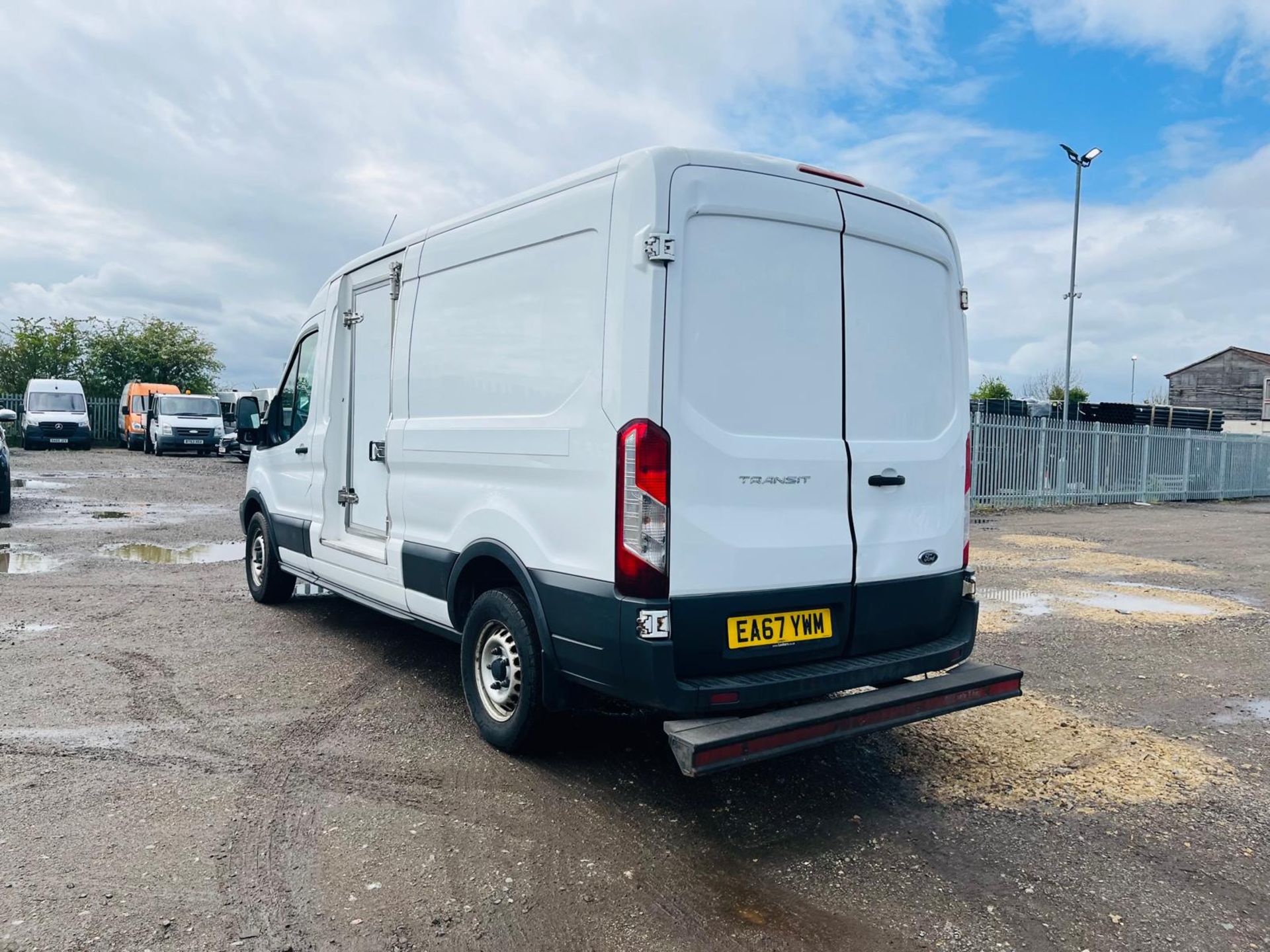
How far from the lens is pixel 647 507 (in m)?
3.63

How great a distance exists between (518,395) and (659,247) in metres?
1.06

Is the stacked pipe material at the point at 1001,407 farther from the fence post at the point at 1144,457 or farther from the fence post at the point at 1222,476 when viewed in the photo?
the fence post at the point at 1222,476

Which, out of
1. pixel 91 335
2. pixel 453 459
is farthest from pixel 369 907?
pixel 91 335

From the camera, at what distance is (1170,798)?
13.9ft

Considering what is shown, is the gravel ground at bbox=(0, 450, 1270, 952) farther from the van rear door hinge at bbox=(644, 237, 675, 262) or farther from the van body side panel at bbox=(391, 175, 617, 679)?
the van rear door hinge at bbox=(644, 237, 675, 262)

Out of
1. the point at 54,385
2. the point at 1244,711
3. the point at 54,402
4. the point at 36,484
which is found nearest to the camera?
the point at 1244,711

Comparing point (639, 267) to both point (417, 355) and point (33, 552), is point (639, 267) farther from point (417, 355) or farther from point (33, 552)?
point (33, 552)

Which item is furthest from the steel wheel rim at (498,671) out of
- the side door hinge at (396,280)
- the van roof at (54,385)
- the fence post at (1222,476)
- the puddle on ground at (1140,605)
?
the van roof at (54,385)

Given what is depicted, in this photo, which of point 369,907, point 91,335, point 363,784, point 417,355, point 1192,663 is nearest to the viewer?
point 369,907

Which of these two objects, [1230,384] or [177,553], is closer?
[177,553]

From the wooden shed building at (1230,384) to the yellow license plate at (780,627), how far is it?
5763cm

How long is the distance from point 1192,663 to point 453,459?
5311 millimetres

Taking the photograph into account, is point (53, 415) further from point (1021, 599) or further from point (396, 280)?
point (1021, 599)

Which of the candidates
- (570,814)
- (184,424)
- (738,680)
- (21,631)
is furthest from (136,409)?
(738,680)
